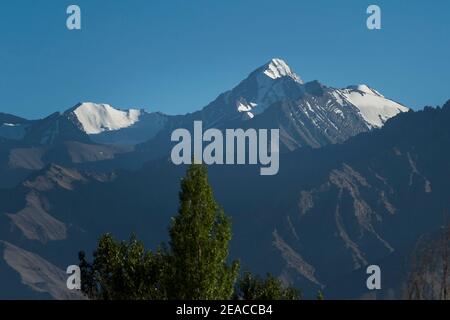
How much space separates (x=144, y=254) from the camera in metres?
79.9

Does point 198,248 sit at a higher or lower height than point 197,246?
lower

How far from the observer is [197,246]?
55062 millimetres

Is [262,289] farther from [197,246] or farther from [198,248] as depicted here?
[197,246]

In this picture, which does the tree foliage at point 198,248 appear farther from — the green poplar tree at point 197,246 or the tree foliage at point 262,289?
the tree foliage at point 262,289

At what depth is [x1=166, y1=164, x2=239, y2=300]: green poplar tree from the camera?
2138 inches

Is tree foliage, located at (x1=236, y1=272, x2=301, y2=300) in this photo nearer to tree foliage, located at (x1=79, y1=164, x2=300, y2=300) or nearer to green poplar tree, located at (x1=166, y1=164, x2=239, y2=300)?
tree foliage, located at (x1=79, y1=164, x2=300, y2=300)

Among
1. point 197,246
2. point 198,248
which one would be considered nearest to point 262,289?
point 198,248

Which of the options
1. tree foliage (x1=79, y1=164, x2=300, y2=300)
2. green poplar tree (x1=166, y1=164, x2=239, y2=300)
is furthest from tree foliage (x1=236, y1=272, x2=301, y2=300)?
green poplar tree (x1=166, y1=164, x2=239, y2=300)

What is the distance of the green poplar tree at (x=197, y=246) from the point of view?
178 ft

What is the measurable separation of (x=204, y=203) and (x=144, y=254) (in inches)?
1003
